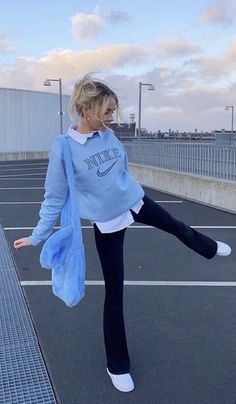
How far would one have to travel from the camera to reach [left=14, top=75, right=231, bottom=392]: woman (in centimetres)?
278

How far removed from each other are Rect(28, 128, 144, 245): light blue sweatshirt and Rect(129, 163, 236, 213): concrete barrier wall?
23.2 ft

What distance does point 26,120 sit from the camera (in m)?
41.9

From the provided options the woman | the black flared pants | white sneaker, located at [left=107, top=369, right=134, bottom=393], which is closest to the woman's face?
the woman

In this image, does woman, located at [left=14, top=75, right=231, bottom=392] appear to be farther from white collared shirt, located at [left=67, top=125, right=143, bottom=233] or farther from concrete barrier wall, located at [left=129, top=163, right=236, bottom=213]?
concrete barrier wall, located at [left=129, top=163, right=236, bottom=213]

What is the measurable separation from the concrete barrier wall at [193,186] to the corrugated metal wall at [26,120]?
87.2ft

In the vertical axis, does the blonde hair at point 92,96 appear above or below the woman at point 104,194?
above

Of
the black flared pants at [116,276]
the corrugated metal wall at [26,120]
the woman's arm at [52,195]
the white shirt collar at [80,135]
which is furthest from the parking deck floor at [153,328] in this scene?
the corrugated metal wall at [26,120]

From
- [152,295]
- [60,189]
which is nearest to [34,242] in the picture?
[60,189]

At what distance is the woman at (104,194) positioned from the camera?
9.13ft

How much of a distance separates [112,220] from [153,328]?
142 centimetres

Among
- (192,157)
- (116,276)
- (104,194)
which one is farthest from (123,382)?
(192,157)

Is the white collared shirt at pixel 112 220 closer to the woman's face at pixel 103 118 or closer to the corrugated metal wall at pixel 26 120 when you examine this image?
the woman's face at pixel 103 118

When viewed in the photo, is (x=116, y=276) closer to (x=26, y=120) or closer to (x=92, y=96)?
(x=92, y=96)

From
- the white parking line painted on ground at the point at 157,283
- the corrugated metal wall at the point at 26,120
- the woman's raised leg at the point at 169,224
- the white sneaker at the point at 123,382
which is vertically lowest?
the white sneaker at the point at 123,382
